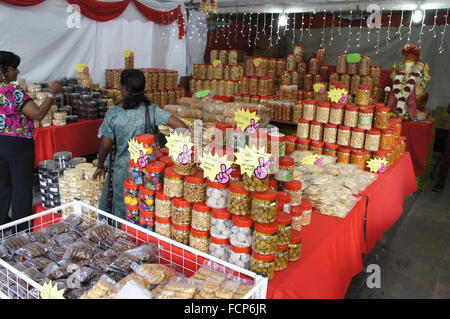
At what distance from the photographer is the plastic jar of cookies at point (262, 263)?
58.8 inches

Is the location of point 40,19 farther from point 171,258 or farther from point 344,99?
point 171,258

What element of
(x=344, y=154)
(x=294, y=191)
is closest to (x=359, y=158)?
(x=344, y=154)

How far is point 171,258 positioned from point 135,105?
3.50 ft

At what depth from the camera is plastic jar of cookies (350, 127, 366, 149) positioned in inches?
124

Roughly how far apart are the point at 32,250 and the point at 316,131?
2361 millimetres

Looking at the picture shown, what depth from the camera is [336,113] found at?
3172mm

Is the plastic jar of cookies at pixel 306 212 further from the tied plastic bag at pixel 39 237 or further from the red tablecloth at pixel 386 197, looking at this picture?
the tied plastic bag at pixel 39 237

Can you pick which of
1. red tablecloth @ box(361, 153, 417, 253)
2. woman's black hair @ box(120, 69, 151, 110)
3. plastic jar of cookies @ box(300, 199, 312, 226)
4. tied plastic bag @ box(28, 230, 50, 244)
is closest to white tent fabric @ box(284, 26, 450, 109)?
Answer: red tablecloth @ box(361, 153, 417, 253)

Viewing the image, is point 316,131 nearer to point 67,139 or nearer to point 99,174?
point 99,174

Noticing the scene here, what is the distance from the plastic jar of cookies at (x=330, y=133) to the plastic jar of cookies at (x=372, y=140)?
0.85 feet

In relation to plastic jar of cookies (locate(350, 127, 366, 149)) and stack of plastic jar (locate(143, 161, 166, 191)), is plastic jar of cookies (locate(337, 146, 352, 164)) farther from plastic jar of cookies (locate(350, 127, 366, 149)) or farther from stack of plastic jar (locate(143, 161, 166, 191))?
stack of plastic jar (locate(143, 161, 166, 191))

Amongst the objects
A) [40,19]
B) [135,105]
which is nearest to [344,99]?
[135,105]

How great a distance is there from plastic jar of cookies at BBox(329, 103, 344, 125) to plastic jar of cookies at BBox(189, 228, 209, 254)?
1.91m

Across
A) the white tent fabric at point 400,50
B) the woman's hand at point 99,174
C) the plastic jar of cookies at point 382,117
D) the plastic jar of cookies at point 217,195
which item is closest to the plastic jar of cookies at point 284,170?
the plastic jar of cookies at point 217,195
